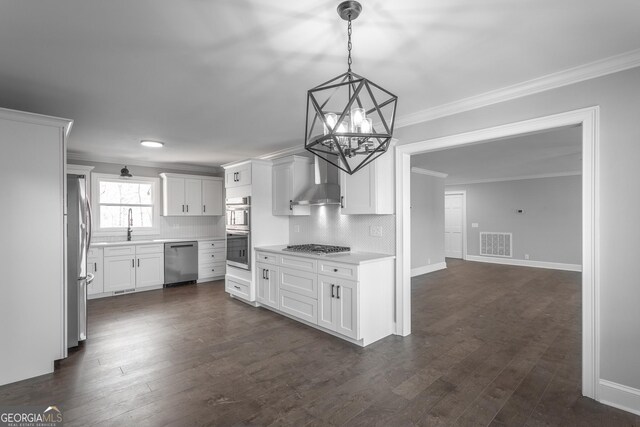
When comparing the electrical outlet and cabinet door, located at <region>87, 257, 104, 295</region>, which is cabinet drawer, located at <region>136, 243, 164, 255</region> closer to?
cabinet door, located at <region>87, 257, 104, 295</region>

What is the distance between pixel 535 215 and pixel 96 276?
970 cm

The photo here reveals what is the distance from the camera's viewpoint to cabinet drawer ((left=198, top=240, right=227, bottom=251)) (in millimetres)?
6309

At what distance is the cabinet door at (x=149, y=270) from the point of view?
557 cm

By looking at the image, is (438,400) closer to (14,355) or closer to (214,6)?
(214,6)

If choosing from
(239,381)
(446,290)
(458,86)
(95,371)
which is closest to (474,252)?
(446,290)

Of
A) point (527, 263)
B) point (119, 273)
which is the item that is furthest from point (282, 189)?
point (527, 263)

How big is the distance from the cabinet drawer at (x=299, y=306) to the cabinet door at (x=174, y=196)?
3445 millimetres

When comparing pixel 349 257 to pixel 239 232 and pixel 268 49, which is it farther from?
pixel 268 49

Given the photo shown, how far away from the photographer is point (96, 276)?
514 centimetres

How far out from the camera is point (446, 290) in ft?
18.5

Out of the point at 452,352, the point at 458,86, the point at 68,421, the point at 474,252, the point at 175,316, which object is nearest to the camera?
the point at 68,421

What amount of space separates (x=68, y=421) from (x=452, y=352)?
10.2ft

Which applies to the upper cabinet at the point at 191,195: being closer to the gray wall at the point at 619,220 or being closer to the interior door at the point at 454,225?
the gray wall at the point at 619,220

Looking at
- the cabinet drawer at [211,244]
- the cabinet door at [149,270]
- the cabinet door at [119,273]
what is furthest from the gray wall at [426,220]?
the cabinet door at [119,273]
